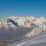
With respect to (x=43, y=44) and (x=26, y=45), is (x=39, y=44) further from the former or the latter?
(x=26, y=45)

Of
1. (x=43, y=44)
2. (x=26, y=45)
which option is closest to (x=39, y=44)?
(x=43, y=44)

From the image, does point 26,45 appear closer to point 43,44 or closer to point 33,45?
point 33,45

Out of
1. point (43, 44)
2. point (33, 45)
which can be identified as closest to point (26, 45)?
point (33, 45)
